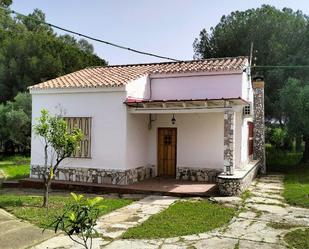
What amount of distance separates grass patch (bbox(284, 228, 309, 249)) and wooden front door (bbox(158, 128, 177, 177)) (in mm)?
8000

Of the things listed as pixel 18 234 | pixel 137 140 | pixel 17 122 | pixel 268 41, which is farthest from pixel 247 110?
pixel 17 122

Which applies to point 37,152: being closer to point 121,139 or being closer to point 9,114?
point 121,139

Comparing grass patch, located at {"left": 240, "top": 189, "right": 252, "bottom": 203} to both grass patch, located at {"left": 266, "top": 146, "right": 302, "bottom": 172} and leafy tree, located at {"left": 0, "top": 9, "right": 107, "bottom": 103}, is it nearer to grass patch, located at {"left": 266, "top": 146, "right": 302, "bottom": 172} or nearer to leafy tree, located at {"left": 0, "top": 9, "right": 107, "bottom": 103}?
grass patch, located at {"left": 266, "top": 146, "right": 302, "bottom": 172}

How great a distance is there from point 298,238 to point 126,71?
1140 cm

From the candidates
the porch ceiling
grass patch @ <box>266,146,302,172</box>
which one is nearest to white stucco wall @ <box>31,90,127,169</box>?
the porch ceiling

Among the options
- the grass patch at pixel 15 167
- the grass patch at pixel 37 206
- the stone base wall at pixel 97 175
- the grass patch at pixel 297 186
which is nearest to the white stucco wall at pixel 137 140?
the stone base wall at pixel 97 175

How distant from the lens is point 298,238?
7.42 metres

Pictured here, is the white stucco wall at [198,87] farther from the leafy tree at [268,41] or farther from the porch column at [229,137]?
the leafy tree at [268,41]

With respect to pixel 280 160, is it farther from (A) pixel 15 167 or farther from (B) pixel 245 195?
(A) pixel 15 167

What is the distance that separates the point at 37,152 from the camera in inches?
581

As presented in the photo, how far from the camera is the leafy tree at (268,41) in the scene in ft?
71.6

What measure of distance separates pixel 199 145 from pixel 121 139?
137 inches

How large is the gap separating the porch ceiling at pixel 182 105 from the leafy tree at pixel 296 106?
233 inches

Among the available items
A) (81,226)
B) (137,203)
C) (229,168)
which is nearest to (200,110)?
(229,168)
